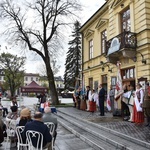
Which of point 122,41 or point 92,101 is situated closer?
point 122,41

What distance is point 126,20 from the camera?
14.5 meters

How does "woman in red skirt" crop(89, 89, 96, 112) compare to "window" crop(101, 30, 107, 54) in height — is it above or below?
below

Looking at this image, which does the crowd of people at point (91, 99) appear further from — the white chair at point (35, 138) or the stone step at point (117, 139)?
the white chair at point (35, 138)

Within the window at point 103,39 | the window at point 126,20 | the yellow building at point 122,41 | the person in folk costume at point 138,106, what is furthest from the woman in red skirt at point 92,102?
the person in folk costume at point 138,106

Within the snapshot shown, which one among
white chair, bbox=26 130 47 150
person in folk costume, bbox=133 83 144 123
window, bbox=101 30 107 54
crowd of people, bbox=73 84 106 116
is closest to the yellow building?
window, bbox=101 30 107 54

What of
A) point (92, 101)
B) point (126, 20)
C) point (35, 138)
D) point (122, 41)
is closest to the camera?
point (35, 138)

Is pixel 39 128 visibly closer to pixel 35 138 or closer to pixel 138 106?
pixel 35 138

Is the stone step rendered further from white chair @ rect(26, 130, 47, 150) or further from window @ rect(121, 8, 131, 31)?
window @ rect(121, 8, 131, 31)

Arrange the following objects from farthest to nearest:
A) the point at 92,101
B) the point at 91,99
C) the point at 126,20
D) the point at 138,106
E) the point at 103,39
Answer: the point at 103,39
the point at 92,101
the point at 91,99
the point at 126,20
the point at 138,106

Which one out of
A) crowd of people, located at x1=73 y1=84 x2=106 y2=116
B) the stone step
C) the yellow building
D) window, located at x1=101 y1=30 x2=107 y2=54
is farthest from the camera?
window, located at x1=101 y1=30 x2=107 y2=54

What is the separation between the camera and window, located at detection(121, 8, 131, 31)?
46.6 feet

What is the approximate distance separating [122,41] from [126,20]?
95.4 inches

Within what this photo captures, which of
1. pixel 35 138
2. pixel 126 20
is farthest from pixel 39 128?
pixel 126 20

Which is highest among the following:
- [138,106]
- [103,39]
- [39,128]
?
[103,39]
